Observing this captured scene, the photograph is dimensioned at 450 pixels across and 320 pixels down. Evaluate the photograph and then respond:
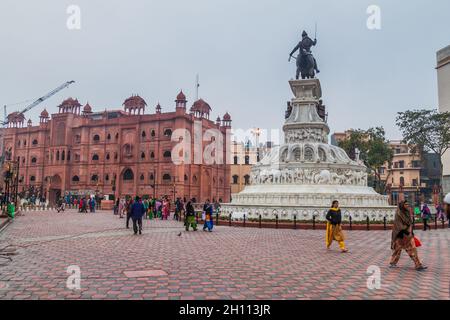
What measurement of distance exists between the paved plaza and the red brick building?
41588 millimetres

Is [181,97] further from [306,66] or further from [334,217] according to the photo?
[334,217]

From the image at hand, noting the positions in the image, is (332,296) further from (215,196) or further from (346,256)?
(215,196)

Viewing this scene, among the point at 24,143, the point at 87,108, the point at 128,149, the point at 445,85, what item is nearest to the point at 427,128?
the point at 445,85

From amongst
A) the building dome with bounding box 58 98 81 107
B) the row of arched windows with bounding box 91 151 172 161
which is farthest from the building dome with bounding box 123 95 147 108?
the building dome with bounding box 58 98 81 107

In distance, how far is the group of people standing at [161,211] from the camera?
1424cm

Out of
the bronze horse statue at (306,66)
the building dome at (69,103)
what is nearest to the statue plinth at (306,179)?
the bronze horse statue at (306,66)

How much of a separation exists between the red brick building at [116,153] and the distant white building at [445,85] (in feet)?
108

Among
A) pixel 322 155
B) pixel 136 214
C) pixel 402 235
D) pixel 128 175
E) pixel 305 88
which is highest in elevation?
pixel 305 88

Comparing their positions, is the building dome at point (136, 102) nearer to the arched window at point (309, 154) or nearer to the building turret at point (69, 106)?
the building turret at point (69, 106)

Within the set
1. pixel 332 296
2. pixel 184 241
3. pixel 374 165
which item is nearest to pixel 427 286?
pixel 332 296

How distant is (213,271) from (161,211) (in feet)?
64.4

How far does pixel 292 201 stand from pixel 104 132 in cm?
4821

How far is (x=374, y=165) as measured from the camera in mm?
42094

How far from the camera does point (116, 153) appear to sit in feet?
200
